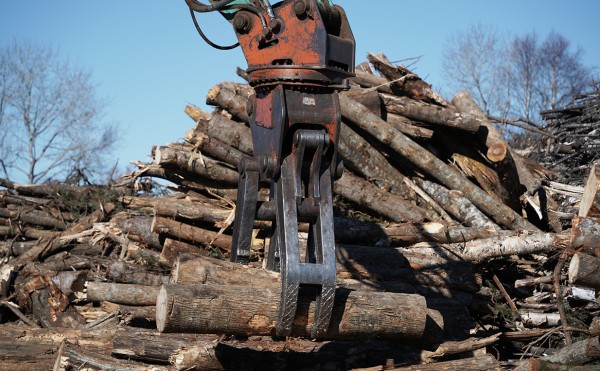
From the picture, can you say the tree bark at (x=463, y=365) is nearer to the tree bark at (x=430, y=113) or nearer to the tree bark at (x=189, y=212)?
the tree bark at (x=189, y=212)

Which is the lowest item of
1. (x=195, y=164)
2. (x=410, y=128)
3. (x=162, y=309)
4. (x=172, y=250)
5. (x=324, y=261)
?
(x=162, y=309)

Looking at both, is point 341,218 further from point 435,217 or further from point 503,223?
point 503,223

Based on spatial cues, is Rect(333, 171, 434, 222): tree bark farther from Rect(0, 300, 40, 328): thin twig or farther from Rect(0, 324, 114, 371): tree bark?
Rect(0, 300, 40, 328): thin twig

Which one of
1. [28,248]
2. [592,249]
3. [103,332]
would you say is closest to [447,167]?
[592,249]

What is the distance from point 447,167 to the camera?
10.1 m

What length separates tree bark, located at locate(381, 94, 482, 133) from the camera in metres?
10.2

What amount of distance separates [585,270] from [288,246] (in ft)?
9.68

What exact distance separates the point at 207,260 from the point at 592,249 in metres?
3.84

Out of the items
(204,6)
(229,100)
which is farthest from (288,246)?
(229,100)

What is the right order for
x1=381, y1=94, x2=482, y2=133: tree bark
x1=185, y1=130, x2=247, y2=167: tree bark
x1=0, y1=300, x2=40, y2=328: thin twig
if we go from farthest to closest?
x1=381, y1=94, x2=482, y2=133: tree bark → x1=185, y1=130, x2=247, y2=167: tree bark → x1=0, y1=300, x2=40, y2=328: thin twig

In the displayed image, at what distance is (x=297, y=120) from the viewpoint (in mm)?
6215

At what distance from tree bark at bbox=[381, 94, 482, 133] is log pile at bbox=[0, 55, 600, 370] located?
1.0 inches

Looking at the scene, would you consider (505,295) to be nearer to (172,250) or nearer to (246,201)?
(246,201)

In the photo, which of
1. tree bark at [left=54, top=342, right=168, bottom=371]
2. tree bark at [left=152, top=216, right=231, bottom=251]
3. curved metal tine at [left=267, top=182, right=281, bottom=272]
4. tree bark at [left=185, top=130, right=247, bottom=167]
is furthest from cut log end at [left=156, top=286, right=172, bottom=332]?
tree bark at [left=185, top=130, right=247, bottom=167]
